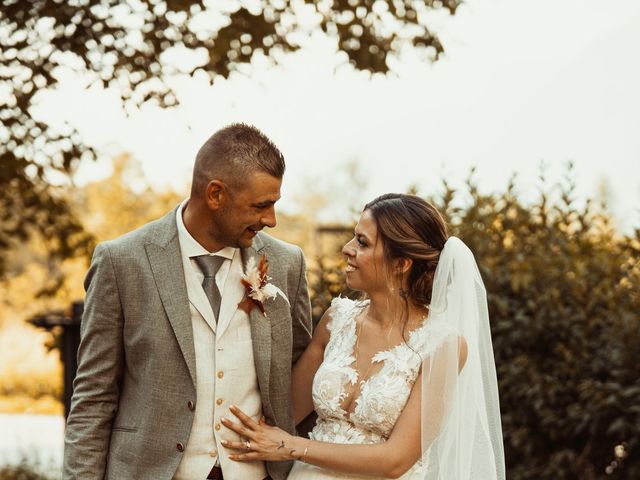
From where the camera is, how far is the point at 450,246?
3117 millimetres

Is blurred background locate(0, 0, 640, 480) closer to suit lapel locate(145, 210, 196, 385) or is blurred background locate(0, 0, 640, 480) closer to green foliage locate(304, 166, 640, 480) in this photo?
green foliage locate(304, 166, 640, 480)

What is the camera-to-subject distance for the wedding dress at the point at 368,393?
295cm

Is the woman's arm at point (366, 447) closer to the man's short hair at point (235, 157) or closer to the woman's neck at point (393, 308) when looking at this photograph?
the woman's neck at point (393, 308)

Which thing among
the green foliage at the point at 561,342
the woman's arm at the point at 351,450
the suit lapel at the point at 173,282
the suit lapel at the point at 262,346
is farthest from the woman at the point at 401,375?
the green foliage at the point at 561,342

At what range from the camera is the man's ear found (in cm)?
277

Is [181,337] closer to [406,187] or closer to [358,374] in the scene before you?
[358,374]

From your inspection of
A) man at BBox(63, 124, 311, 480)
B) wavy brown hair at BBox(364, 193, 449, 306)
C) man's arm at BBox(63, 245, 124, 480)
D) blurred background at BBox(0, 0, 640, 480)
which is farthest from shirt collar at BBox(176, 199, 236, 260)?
blurred background at BBox(0, 0, 640, 480)

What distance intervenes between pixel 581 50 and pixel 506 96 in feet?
21.5

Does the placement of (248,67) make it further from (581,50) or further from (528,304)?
(581,50)

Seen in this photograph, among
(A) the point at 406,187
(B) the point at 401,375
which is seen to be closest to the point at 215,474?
(B) the point at 401,375

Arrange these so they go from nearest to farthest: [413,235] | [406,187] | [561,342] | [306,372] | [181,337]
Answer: [181,337] < [413,235] < [306,372] < [561,342] < [406,187]

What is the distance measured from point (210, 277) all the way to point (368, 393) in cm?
66

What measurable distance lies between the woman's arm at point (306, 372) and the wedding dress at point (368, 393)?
88mm

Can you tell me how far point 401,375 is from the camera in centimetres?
299
